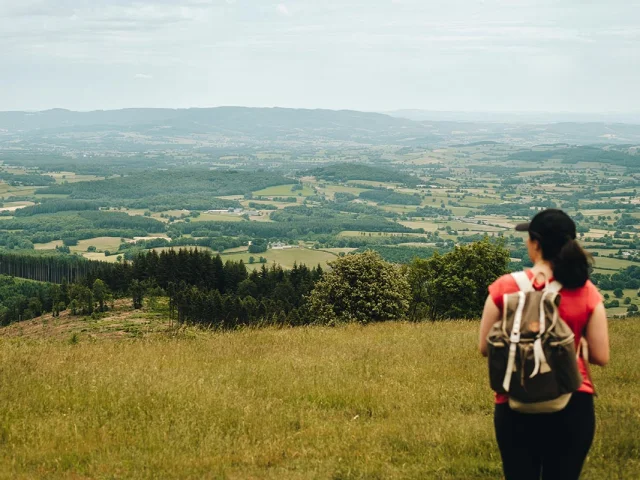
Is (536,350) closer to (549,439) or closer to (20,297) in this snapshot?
(549,439)

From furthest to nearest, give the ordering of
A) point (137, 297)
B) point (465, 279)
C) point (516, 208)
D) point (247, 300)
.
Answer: point (516, 208), point (247, 300), point (137, 297), point (465, 279)

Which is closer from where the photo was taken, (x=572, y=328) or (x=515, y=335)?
(x=515, y=335)

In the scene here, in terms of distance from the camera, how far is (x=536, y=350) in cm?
483

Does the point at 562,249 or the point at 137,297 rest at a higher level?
the point at 562,249

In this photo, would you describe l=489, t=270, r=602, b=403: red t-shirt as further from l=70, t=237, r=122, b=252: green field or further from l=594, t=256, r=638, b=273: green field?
l=70, t=237, r=122, b=252: green field

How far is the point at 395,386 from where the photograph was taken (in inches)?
411

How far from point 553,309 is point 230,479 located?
384cm

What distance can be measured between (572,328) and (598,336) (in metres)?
0.21

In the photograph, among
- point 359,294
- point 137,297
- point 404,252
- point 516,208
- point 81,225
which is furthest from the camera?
point 516,208

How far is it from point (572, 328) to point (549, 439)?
79 centimetres

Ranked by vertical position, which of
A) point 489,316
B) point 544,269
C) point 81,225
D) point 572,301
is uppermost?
point 544,269

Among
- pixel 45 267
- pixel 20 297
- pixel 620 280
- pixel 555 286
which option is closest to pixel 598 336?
pixel 555 286

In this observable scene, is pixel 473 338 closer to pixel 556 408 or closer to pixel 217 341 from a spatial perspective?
pixel 217 341

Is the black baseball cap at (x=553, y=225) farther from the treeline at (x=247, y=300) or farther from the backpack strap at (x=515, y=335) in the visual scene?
the treeline at (x=247, y=300)
